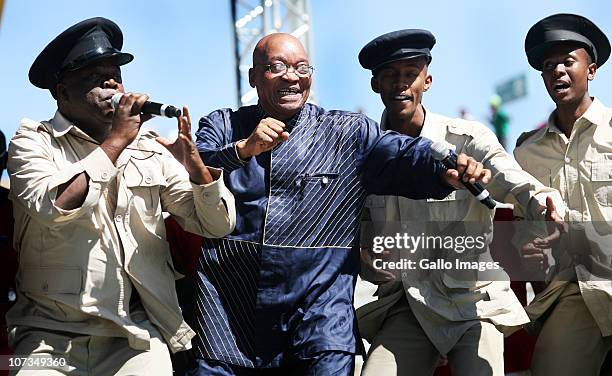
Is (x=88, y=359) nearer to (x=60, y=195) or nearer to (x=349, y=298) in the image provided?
(x=60, y=195)

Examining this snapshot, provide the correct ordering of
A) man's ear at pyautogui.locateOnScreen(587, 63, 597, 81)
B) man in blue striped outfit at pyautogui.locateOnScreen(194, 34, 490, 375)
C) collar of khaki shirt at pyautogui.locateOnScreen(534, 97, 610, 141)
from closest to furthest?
man in blue striped outfit at pyautogui.locateOnScreen(194, 34, 490, 375)
collar of khaki shirt at pyautogui.locateOnScreen(534, 97, 610, 141)
man's ear at pyautogui.locateOnScreen(587, 63, 597, 81)

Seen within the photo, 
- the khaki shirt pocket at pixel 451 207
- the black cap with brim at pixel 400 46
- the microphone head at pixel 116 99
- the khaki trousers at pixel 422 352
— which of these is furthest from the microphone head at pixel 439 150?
the microphone head at pixel 116 99

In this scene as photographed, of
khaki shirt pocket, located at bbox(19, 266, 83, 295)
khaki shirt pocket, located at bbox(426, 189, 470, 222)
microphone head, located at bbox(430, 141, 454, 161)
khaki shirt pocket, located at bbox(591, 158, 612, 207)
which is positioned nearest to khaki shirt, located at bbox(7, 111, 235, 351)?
khaki shirt pocket, located at bbox(19, 266, 83, 295)

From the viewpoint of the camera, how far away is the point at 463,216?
5.00 m

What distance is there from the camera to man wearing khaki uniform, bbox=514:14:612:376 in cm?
509

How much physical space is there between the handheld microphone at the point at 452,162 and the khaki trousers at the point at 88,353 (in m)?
1.37

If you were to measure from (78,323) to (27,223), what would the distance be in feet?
1.52

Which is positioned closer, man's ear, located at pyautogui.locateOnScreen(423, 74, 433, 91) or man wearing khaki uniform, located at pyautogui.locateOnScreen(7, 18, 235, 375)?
man wearing khaki uniform, located at pyautogui.locateOnScreen(7, 18, 235, 375)

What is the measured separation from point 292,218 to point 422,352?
952 millimetres

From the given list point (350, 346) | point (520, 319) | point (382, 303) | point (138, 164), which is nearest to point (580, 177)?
point (520, 319)

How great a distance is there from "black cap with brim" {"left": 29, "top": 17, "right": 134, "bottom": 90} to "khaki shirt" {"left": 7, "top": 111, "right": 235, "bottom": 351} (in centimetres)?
22

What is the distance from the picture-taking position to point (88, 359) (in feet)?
14.1

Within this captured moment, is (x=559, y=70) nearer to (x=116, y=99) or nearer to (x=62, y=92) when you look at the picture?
(x=116, y=99)

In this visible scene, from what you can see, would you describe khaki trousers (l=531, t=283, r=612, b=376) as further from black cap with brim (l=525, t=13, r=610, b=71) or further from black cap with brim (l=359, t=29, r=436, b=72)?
black cap with brim (l=359, t=29, r=436, b=72)
